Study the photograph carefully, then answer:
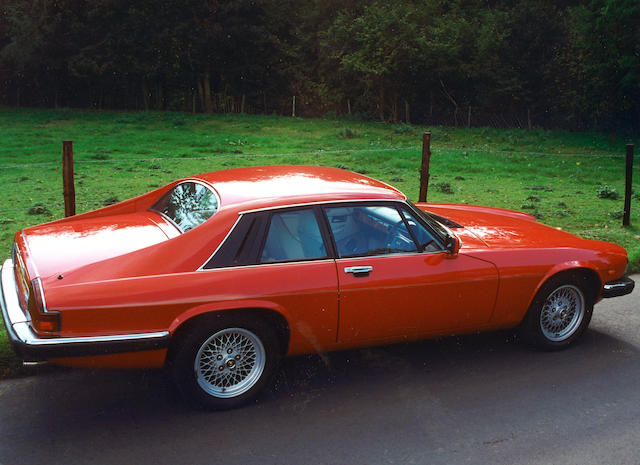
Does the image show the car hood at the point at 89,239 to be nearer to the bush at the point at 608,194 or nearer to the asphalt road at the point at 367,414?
the asphalt road at the point at 367,414

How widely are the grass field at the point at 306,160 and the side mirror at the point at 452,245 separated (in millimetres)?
3196

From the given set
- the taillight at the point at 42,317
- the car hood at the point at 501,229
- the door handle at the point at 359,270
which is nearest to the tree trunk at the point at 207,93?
the car hood at the point at 501,229

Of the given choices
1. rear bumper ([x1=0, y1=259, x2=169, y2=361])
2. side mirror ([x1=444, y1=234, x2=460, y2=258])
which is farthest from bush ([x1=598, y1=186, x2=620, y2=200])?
rear bumper ([x1=0, y1=259, x2=169, y2=361])

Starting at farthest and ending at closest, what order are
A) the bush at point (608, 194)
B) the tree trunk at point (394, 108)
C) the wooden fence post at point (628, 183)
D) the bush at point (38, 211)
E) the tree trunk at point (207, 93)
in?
the tree trunk at point (207, 93), the tree trunk at point (394, 108), the bush at point (608, 194), the bush at point (38, 211), the wooden fence post at point (628, 183)

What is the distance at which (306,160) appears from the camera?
16766 millimetres

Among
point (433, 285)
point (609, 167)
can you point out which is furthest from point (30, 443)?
point (609, 167)

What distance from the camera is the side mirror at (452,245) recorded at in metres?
4.61

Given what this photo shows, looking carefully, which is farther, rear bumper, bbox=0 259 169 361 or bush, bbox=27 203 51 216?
bush, bbox=27 203 51 216

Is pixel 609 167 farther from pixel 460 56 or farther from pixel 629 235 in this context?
pixel 460 56

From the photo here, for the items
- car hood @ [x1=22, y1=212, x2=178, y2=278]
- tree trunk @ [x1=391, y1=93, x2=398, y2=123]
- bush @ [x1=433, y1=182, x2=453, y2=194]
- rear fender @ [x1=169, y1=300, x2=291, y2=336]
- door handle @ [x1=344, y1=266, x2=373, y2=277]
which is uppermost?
tree trunk @ [x1=391, y1=93, x2=398, y2=123]

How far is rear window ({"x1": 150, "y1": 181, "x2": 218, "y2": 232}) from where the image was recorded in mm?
4422

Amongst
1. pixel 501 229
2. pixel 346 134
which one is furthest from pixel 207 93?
pixel 501 229

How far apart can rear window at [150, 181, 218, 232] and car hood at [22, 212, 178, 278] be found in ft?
0.26

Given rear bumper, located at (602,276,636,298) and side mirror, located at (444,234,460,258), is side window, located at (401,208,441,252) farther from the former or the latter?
rear bumper, located at (602,276,636,298)
